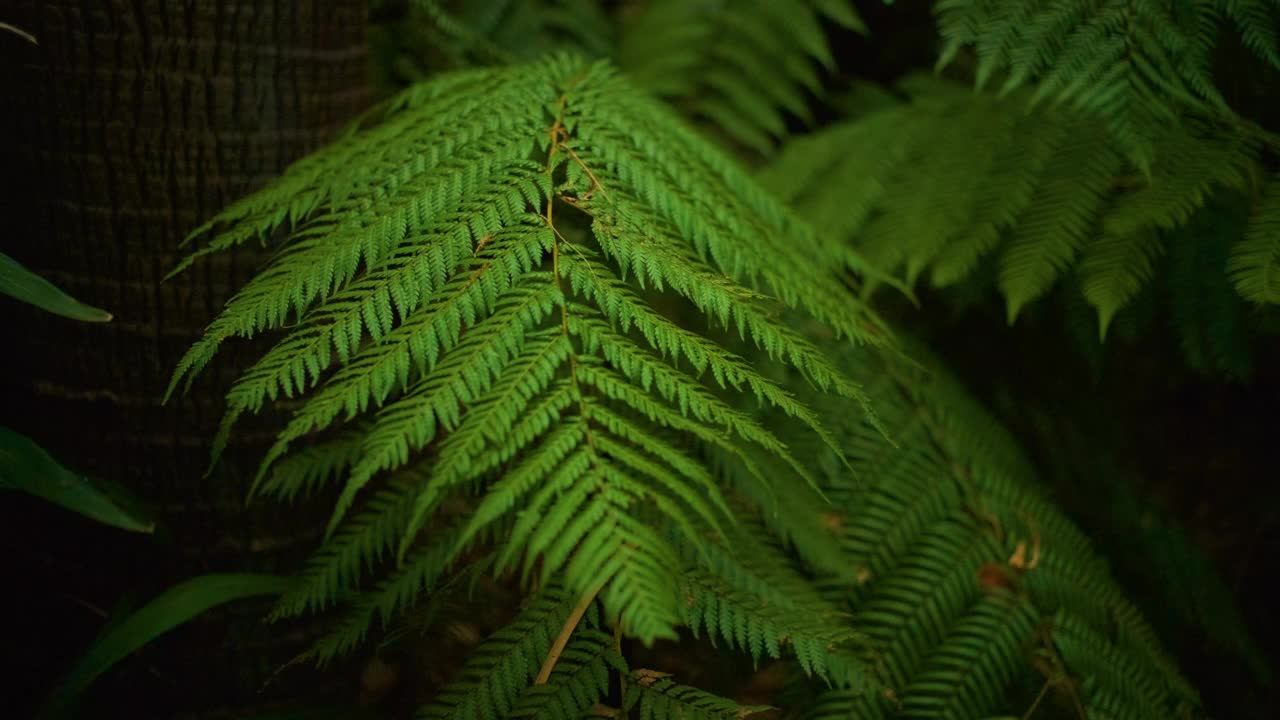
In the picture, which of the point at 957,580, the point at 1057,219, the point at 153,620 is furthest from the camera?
the point at 1057,219

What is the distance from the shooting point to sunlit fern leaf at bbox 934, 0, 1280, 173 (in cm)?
131

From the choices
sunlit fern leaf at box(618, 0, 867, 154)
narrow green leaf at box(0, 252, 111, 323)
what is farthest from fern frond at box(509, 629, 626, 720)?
sunlit fern leaf at box(618, 0, 867, 154)

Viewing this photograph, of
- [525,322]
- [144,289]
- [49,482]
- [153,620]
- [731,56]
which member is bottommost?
[153,620]

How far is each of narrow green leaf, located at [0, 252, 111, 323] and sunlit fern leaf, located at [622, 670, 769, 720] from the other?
84 centimetres

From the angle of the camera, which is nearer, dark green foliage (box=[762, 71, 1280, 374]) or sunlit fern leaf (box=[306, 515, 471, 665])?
sunlit fern leaf (box=[306, 515, 471, 665])

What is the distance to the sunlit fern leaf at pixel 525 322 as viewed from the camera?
831 mm

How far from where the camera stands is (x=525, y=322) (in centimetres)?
91

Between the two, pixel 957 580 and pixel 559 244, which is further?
pixel 957 580

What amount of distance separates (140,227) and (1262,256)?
70.1 inches

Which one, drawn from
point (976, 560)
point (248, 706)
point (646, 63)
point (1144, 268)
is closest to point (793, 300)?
point (976, 560)

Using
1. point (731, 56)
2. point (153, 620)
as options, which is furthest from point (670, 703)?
point (731, 56)

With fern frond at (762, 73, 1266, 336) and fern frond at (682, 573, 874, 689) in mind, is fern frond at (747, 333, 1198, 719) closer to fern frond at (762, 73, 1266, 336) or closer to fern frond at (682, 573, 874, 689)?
fern frond at (682, 573, 874, 689)

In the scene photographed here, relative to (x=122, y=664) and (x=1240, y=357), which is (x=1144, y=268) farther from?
(x=122, y=664)

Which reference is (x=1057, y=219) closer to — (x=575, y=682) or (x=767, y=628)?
(x=767, y=628)
